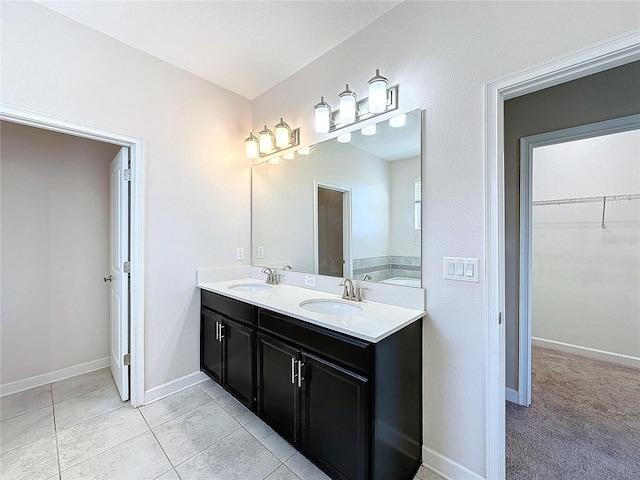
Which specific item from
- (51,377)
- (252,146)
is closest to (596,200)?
(252,146)

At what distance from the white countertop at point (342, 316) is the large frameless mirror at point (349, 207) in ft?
0.62

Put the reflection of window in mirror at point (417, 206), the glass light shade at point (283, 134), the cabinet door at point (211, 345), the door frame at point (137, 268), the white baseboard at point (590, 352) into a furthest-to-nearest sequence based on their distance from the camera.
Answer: the white baseboard at point (590, 352) < the glass light shade at point (283, 134) < the cabinet door at point (211, 345) < the door frame at point (137, 268) < the reflection of window in mirror at point (417, 206)

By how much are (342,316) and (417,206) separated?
0.78 m

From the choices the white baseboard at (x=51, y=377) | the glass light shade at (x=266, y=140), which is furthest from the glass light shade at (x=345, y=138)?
the white baseboard at (x=51, y=377)

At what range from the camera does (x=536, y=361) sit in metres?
2.94

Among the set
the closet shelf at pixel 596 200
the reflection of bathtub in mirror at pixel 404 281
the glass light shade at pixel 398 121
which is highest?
the glass light shade at pixel 398 121

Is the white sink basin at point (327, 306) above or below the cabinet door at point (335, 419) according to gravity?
above

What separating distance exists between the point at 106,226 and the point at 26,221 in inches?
21.6

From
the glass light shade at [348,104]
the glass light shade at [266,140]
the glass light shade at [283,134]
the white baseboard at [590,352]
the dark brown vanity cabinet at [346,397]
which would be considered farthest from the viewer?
the white baseboard at [590,352]

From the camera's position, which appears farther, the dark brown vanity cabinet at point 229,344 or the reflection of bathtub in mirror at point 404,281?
the dark brown vanity cabinet at point 229,344

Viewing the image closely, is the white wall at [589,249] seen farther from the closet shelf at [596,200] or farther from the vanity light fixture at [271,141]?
the vanity light fixture at [271,141]

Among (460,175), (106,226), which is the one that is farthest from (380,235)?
(106,226)

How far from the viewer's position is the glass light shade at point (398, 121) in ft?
5.46

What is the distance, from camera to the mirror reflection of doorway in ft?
6.73
